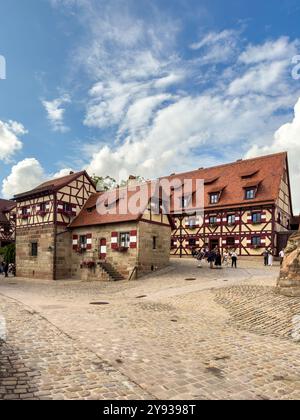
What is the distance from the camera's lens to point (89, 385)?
4680mm

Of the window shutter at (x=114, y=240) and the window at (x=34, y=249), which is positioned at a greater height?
the window shutter at (x=114, y=240)

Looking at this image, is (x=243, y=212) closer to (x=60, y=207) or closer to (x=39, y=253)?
(x=60, y=207)

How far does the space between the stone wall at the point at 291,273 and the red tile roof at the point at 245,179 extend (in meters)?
16.2

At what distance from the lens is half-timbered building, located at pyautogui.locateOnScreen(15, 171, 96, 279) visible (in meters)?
25.3

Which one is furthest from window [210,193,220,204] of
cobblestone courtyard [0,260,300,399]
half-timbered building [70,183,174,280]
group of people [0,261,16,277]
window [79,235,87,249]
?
cobblestone courtyard [0,260,300,399]

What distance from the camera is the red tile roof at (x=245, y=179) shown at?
28852 millimetres

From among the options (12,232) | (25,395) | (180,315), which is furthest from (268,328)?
(12,232)

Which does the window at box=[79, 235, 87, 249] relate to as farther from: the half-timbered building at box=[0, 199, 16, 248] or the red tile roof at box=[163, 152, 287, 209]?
the half-timbered building at box=[0, 199, 16, 248]

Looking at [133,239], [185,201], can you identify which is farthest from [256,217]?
[133,239]

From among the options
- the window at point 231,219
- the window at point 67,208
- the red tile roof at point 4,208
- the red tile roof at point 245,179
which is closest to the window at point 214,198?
the red tile roof at point 245,179

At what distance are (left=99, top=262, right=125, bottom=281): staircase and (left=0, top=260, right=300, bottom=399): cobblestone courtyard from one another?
8.16m

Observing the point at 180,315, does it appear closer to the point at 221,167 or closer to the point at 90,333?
the point at 90,333

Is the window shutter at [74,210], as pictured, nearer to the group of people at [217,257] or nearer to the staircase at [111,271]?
the staircase at [111,271]

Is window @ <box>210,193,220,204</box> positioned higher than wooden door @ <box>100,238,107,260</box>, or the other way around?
window @ <box>210,193,220,204</box>
